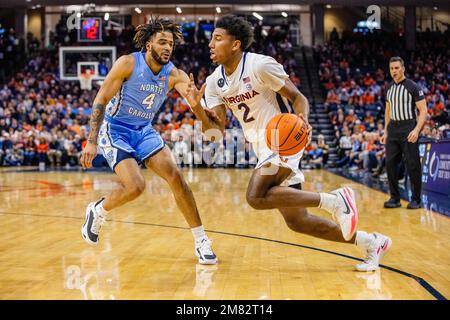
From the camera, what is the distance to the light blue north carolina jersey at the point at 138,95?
196 inches

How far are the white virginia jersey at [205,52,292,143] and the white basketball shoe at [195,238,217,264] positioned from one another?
94 cm

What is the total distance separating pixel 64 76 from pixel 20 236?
1826cm

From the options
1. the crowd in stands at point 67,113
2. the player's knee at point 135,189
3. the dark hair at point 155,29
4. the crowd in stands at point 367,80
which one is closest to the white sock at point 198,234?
the player's knee at point 135,189

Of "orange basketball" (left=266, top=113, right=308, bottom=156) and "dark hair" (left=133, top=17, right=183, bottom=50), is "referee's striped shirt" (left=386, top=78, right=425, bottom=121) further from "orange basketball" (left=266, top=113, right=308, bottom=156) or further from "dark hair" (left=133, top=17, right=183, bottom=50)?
"orange basketball" (left=266, top=113, right=308, bottom=156)

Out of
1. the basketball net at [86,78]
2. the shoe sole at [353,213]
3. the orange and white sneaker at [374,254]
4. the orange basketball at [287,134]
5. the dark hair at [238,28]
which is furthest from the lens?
the basketball net at [86,78]

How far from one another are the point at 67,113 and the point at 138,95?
710 inches

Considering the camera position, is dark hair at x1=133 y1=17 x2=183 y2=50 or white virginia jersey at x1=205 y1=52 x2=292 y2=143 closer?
white virginia jersey at x1=205 y1=52 x2=292 y2=143

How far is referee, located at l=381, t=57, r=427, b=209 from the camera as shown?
313 inches

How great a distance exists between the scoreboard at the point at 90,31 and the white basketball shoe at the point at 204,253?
21.9m

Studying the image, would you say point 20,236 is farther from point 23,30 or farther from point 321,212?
point 23,30

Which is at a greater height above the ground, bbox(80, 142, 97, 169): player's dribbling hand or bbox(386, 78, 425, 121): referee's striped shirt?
bbox(386, 78, 425, 121): referee's striped shirt

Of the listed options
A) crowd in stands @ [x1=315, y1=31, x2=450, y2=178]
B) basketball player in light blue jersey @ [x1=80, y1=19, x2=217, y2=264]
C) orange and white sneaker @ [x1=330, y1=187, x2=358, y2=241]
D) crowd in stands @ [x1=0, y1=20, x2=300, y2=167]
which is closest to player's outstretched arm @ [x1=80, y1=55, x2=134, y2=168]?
basketball player in light blue jersey @ [x1=80, y1=19, x2=217, y2=264]

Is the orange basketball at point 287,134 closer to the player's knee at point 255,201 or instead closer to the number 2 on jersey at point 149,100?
the player's knee at point 255,201

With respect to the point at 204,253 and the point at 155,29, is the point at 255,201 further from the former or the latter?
the point at 155,29
